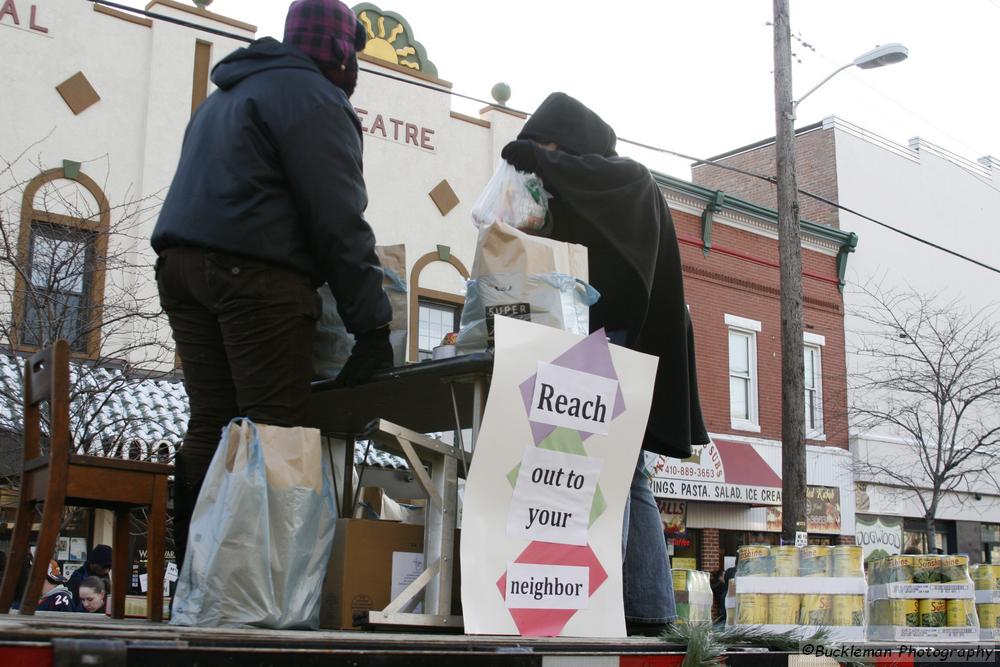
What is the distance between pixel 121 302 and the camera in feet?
42.3

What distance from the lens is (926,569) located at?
420cm

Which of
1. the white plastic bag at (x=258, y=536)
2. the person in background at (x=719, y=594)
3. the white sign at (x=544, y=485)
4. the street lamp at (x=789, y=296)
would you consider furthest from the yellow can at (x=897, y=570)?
the person in background at (x=719, y=594)

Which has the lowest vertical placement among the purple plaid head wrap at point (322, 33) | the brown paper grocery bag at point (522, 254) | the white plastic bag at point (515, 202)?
the brown paper grocery bag at point (522, 254)

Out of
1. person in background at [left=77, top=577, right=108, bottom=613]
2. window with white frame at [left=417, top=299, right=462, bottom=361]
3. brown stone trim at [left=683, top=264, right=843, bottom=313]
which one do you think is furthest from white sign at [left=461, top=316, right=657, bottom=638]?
brown stone trim at [left=683, top=264, right=843, bottom=313]

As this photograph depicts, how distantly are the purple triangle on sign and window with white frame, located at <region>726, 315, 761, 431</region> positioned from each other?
702 inches

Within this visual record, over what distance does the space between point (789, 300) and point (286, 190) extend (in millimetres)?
11361

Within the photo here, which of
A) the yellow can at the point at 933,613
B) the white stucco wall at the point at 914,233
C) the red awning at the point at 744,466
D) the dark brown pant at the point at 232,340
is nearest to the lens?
the dark brown pant at the point at 232,340

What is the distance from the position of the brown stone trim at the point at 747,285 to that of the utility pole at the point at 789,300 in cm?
554

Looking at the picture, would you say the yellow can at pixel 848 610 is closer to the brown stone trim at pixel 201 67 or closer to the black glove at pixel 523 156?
the black glove at pixel 523 156

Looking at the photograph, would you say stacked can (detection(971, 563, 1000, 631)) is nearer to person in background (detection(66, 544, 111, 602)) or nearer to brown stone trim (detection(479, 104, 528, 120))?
person in background (detection(66, 544, 111, 602))

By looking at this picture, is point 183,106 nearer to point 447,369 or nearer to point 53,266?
point 53,266

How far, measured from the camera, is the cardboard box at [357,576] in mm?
3373

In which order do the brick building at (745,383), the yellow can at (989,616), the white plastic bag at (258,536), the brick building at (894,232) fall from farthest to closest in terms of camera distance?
the brick building at (894,232) < the brick building at (745,383) < the yellow can at (989,616) < the white plastic bag at (258,536)

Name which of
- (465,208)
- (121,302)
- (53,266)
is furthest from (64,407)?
(465,208)
